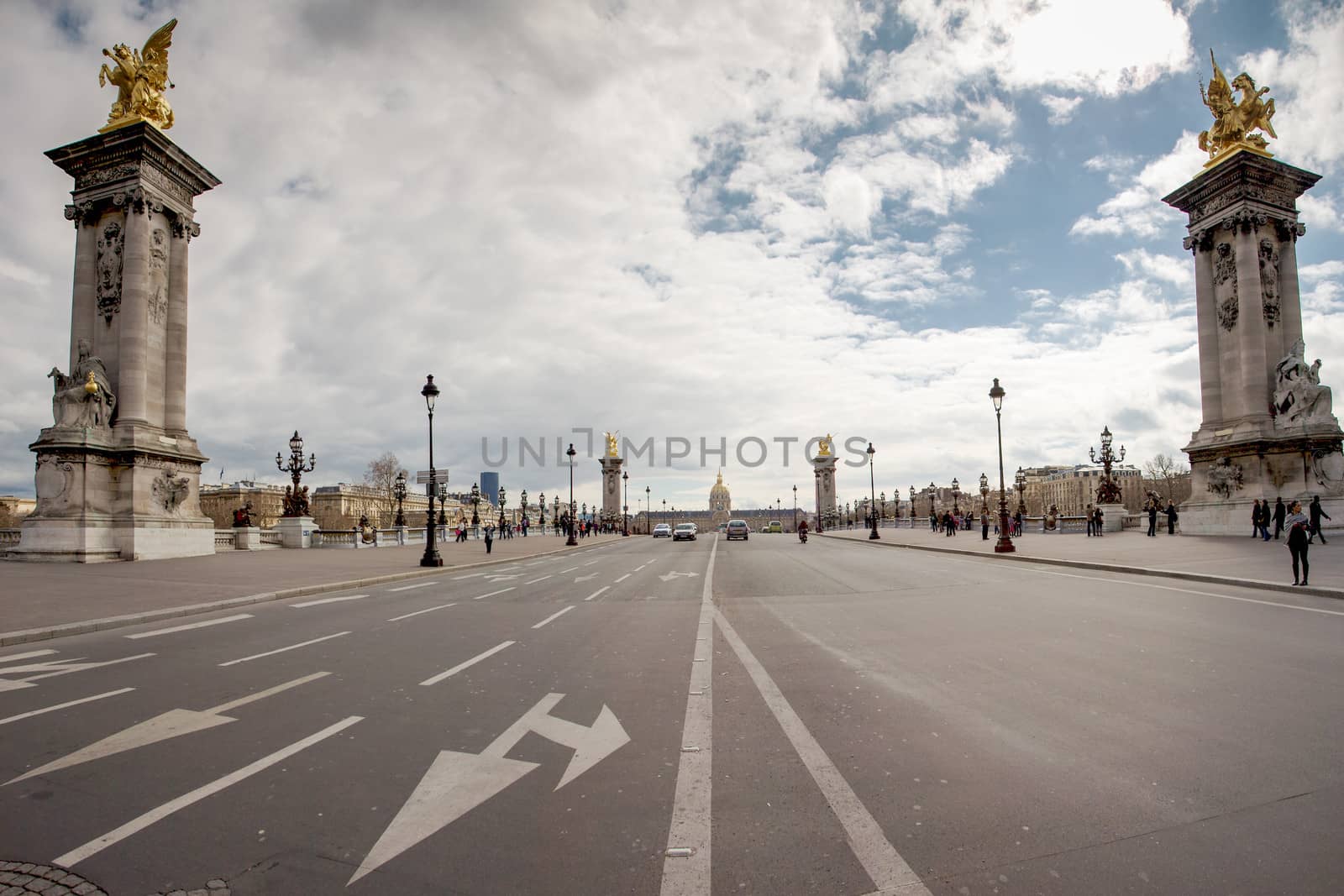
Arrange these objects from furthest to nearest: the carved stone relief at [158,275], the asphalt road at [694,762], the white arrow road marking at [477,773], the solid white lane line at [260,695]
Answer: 1. the carved stone relief at [158,275]
2. the solid white lane line at [260,695]
3. the white arrow road marking at [477,773]
4. the asphalt road at [694,762]

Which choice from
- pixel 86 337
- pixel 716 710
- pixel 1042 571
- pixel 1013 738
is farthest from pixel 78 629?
pixel 86 337

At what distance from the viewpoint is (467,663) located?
27.7 feet

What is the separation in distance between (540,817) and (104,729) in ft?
13.9

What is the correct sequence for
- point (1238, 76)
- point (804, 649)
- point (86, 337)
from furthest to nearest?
point (1238, 76) < point (86, 337) < point (804, 649)

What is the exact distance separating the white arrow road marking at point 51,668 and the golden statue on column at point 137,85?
29646mm

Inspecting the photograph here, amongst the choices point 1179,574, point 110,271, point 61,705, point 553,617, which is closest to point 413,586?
point 553,617

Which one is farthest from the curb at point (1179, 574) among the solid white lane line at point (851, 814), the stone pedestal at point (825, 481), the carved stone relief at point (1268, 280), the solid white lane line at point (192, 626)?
the stone pedestal at point (825, 481)

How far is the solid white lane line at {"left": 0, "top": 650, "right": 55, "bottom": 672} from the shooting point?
9252 mm

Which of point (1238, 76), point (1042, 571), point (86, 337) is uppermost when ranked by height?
point (1238, 76)

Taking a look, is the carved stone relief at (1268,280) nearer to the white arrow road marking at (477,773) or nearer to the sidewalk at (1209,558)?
the sidewalk at (1209,558)

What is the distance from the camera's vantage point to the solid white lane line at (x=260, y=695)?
645 centimetres

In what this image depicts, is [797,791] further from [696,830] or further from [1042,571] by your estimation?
[1042,571]

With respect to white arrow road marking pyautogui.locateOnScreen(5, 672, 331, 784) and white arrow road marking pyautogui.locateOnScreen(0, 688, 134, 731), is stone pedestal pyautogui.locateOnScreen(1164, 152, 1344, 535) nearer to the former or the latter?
white arrow road marking pyautogui.locateOnScreen(5, 672, 331, 784)

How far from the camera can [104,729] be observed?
5.84 metres
